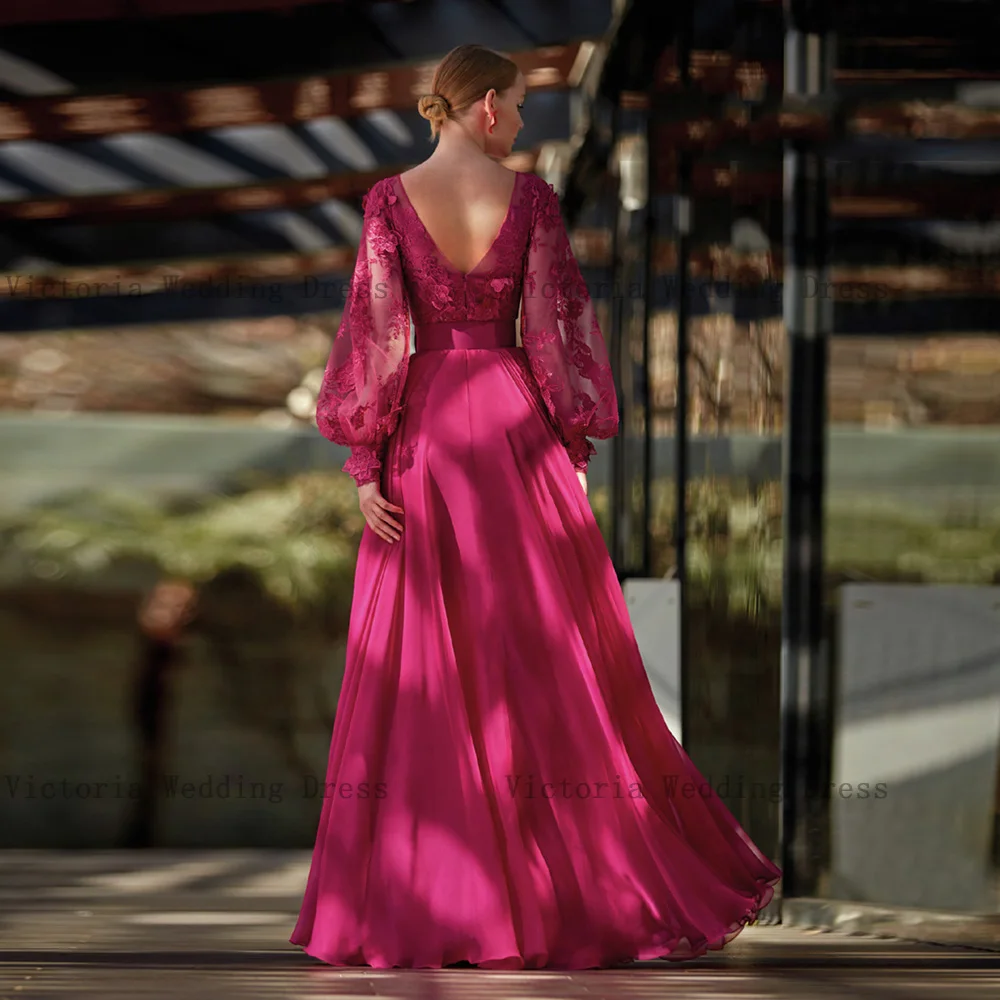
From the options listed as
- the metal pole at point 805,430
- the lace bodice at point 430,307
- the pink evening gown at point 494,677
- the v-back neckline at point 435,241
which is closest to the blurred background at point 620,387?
the metal pole at point 805,430

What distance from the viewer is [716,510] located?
3.15m

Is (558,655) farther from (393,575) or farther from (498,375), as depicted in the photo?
(498,375)

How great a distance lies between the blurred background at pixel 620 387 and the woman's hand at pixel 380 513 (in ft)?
3.03

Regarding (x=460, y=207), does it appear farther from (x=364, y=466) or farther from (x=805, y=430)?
(x=805, y=430)

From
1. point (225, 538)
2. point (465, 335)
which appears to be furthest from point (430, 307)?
point (225, 538)

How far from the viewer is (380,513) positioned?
229 centimetres

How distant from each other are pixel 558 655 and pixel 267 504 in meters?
2.67

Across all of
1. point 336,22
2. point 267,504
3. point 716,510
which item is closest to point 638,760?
point 716,510

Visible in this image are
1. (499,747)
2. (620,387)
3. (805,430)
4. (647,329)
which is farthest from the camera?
(620,387)

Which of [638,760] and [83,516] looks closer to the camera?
[638,760]

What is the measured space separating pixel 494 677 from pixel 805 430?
0.96 metres

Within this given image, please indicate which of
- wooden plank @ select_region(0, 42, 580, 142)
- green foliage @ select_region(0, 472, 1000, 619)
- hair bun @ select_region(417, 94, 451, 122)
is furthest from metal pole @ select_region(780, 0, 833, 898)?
green foliage @ select_region(0, 472, 1000, 619)

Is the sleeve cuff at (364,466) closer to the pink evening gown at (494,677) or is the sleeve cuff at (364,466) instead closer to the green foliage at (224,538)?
the pink evening gown at (494,677)

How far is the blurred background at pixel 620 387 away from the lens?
274 centimetres
